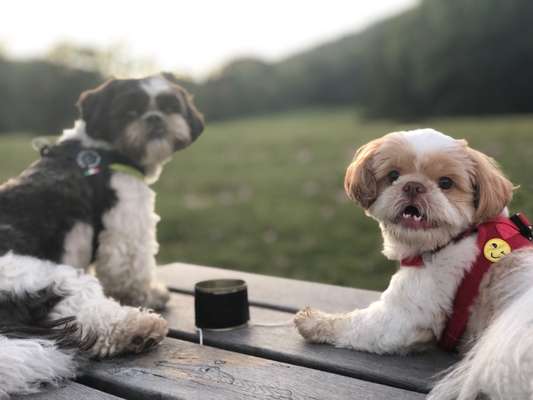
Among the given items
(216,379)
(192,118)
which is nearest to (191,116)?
(192,118)

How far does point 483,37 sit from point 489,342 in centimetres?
1962

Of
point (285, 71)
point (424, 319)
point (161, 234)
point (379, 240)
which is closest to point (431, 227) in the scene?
point (424, 319)

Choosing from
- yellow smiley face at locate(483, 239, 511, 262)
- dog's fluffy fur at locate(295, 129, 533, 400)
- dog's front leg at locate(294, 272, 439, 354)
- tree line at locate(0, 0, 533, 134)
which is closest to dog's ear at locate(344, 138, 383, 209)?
dog's fluffy fur at locate(295, 129, 533, 400)

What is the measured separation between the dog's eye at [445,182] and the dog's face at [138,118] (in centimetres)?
170

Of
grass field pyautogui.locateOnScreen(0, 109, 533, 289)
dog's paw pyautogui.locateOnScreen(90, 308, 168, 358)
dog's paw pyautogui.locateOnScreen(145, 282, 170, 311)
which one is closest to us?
dog's paw pyautogui.locateOnScreen(90, 308, 168, 358)

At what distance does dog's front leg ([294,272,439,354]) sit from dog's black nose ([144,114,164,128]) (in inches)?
62.1

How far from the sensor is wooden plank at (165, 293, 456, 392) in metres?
2.16

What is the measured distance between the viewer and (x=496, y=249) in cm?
222

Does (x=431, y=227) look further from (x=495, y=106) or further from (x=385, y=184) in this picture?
(x=495, y=106)

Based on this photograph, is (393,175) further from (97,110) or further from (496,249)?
(97,110)

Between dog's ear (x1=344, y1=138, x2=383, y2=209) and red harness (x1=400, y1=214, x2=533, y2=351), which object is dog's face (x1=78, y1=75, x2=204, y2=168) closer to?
dog's ear (x1=344, y1=138, x2=383, y2=209)

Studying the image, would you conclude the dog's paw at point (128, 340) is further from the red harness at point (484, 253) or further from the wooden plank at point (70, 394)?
the red harness at point (484, 253)

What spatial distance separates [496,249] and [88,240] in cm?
A: 193

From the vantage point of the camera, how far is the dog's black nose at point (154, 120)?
3428 mm
